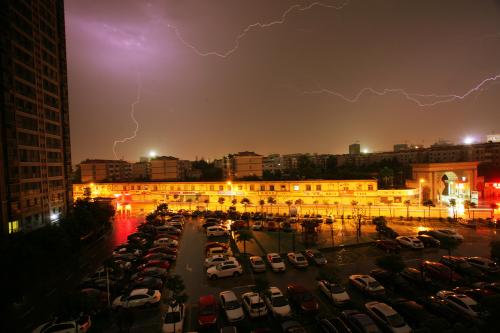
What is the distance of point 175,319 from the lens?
1016 cm

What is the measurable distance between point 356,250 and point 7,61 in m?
27.3

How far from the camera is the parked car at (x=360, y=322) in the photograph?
30.3 feet

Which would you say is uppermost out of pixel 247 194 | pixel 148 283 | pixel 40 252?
pixel 247 194

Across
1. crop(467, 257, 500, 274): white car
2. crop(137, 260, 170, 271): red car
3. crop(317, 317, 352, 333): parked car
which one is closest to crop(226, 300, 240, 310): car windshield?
crop(317, 317, 352, 333): parked car

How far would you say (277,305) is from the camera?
36.0ft

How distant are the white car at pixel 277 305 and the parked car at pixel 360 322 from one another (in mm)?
2037

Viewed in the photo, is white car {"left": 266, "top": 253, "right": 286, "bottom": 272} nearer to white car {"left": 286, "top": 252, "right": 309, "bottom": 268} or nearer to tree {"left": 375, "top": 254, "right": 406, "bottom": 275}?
white car {"left": 286, "top": 252, "right": 309, "bottom": 268}

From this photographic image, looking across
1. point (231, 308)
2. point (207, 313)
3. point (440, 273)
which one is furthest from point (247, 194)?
point (207, 313)

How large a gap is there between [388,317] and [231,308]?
543 centimetres

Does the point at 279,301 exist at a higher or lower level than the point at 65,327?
higher

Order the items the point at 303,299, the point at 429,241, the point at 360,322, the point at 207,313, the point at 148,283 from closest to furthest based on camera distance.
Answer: the point at 360,322 → the point at 207,313 → the point at 303,299 → the point at 148,283 → the point at 429,241

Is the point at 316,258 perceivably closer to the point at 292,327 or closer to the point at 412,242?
the point at 412,242

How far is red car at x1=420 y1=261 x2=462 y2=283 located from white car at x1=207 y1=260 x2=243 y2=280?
8.68m

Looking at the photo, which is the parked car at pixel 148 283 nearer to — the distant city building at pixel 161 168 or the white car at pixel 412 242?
the white car at pixel 412 242
